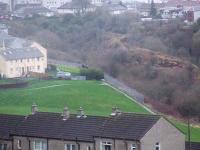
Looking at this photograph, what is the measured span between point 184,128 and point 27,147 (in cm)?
1242

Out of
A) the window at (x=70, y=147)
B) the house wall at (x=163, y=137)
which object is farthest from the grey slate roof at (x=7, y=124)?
the house wall at (x=163, y=137)

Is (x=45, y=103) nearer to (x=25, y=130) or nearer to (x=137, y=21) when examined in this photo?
(x=25, y=130)

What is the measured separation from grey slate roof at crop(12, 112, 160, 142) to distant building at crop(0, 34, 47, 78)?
2775cm

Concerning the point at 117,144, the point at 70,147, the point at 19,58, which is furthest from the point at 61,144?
the point at 19,58

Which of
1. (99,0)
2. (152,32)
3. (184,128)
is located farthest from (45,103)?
(99,0)

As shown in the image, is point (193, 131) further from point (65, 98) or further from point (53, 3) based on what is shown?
point (53, 3)

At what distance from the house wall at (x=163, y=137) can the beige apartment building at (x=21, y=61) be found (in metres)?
30.6

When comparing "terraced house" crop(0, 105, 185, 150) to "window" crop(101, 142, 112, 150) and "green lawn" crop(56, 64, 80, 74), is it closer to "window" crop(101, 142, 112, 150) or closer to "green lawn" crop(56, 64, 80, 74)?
"window" crop(101, 142, 112, 150)

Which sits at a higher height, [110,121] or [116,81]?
[110,121]

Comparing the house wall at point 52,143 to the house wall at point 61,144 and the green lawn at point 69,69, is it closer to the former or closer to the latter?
the house wall at point 61,144

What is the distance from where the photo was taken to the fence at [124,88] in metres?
51.3

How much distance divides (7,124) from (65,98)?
1680cm

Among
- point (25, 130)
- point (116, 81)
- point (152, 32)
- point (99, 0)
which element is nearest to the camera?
point (25, 130)

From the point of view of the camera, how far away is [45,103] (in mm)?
48000
